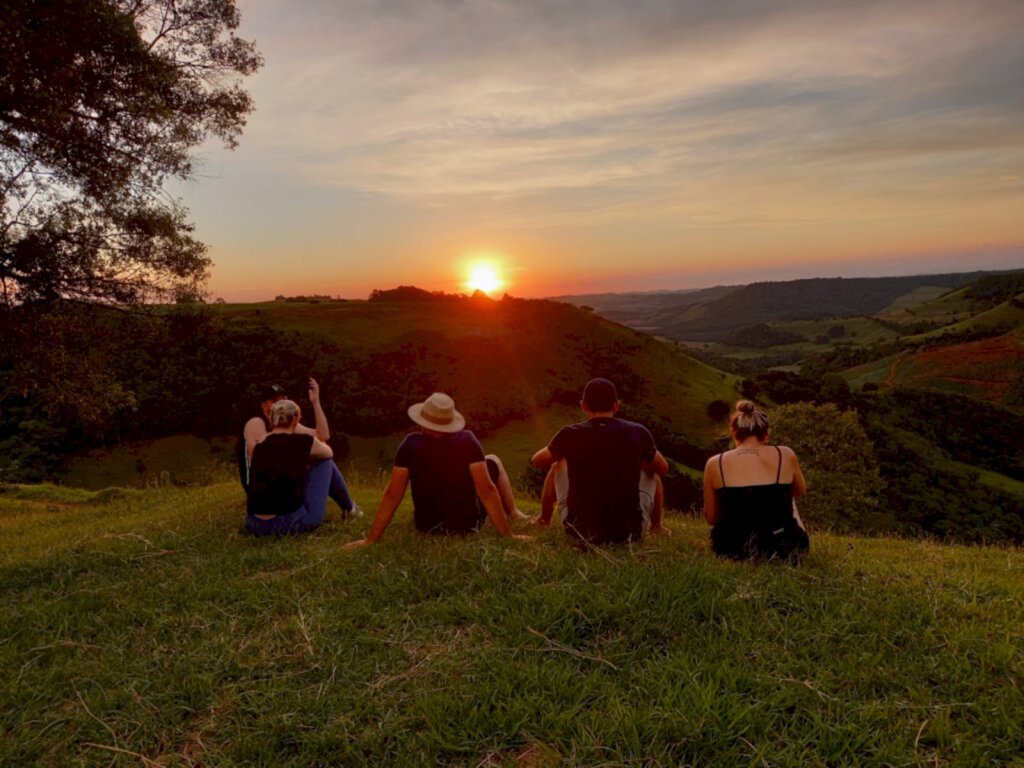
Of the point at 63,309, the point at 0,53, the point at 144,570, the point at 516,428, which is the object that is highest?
the point at 0,53

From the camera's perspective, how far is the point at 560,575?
496cm

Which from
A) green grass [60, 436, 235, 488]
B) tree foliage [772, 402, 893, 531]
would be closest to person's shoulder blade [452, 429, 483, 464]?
tree foliage [772, 402, 893, 531]

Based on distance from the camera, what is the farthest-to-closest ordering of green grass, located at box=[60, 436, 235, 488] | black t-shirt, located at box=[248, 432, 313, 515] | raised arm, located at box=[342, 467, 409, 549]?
green grass, located at box=[60, 436, 235, 488]
black t-shirt, located at box=[248, 432, 313, 515]
raised arm, located at box=[342, 467, 409, 549]

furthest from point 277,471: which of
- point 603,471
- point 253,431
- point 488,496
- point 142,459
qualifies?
point 142,459

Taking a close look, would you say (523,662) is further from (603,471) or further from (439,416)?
(439,416)

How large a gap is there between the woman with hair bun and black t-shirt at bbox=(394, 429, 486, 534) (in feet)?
9.00

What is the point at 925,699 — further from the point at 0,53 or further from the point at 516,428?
the point at 516,428

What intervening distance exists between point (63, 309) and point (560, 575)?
42.1ft

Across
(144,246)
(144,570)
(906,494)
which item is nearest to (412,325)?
(906,494)

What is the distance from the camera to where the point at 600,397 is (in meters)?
6.21

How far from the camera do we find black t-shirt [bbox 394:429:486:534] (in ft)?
22.0

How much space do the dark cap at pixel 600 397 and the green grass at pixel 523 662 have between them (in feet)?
5.06

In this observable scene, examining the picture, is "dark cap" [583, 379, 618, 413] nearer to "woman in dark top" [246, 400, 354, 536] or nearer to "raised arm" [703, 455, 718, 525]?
"raised arm" [703, 455, 718, 525]

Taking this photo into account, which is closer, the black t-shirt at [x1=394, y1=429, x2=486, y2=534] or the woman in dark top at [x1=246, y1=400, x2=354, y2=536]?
the black t-shirt at [x1=394, y1=429, x2=486, y2=534]
